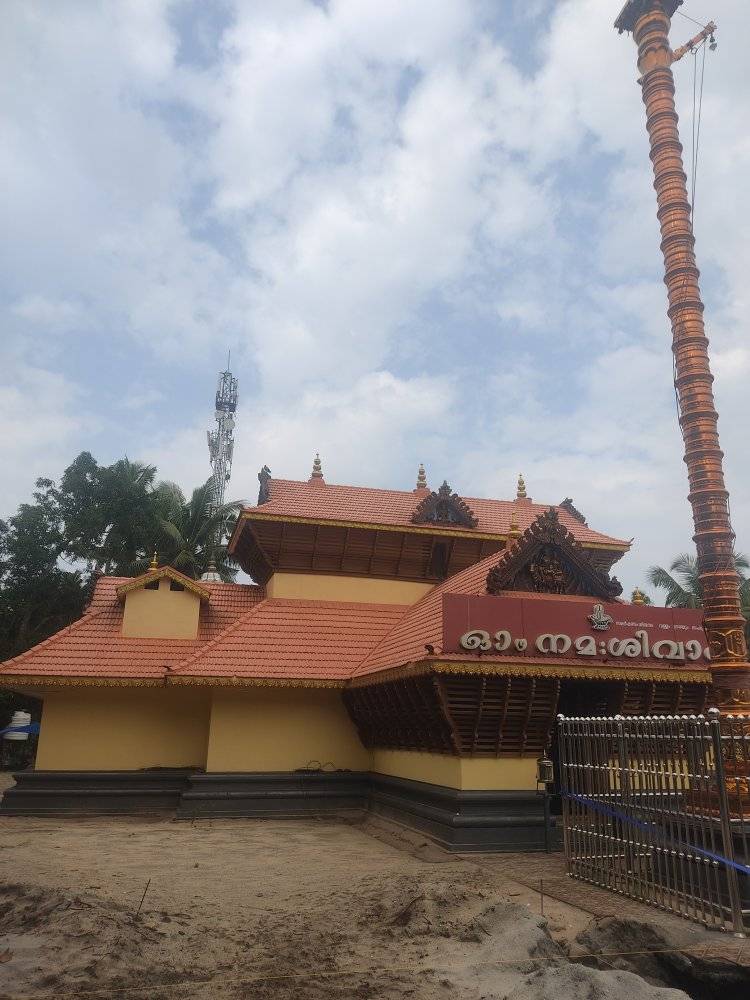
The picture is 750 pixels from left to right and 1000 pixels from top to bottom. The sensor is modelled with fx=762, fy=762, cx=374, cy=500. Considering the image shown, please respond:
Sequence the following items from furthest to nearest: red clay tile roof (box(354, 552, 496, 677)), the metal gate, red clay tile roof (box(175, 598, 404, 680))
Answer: red clay tile roof (box(175, 598, 404, 680))
red clay tile roof (box(354, 552, 496, 677))
the metal gate

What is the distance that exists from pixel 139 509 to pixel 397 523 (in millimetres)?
19876

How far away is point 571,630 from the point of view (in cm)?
1125

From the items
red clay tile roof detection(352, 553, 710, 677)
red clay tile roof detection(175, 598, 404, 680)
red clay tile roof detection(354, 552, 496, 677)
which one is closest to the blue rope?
A: red clay tile roof detection(352, 553, 710, 677)

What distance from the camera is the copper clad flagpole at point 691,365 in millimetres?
9031

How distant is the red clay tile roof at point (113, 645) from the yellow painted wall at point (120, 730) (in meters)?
0.80

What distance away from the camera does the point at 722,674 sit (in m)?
8.91

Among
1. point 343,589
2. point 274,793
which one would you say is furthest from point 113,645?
point 343,589

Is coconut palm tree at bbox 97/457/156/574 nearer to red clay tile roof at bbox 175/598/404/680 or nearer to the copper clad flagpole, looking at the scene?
red clay tile roof at bbox 175/598/404/680

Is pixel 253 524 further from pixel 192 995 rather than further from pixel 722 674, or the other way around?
pixel 192 995

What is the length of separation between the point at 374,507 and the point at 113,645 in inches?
245

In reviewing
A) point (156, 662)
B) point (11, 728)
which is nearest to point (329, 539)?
point (156, 662)

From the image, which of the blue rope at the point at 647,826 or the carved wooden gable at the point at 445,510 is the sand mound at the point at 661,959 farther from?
the carved wooden gable at the point at 445,510

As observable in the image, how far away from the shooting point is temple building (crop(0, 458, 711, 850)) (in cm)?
1094

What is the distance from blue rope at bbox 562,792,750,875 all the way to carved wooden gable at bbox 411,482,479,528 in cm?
842
